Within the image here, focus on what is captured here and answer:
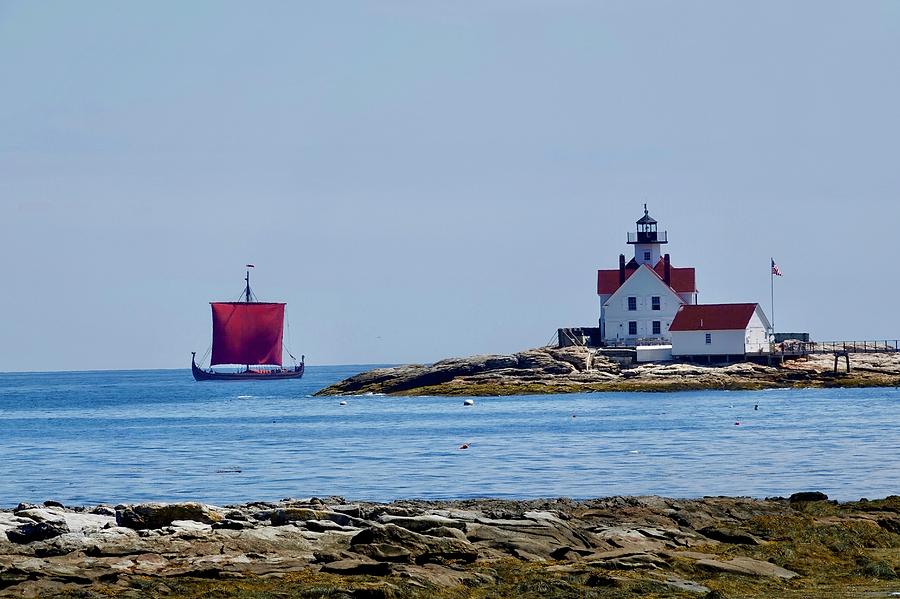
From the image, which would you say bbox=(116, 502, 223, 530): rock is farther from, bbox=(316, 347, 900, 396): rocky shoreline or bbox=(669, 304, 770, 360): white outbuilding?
bbox=(669, 304, 770, 360): white outbuilding

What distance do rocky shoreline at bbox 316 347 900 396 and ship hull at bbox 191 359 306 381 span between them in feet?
236

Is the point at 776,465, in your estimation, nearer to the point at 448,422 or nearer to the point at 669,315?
the point at 448,422

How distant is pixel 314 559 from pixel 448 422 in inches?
1749

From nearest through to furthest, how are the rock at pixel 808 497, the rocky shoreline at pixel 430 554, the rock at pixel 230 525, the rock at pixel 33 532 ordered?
the rocky shoreline at pixel 430 554
the rock at pixel 33 532
the rock at pixel 230 525
the rock at pixel 808 497

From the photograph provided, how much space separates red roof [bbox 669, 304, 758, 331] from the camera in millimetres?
81312

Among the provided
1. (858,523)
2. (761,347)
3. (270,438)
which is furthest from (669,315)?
(858,523)

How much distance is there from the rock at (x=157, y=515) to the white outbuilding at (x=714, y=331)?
65981 millimetres

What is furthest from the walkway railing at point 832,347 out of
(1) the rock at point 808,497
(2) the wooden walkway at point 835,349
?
(1) the rock at point 808,497

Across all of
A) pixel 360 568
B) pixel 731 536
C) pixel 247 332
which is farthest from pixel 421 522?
pixel 247 332

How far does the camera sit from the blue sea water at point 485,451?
30656mm

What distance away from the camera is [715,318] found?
3219 inches

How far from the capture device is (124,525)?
1794 cm

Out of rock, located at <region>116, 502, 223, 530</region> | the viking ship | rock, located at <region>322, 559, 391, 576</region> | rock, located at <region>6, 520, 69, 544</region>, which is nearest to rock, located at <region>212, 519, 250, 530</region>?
rock, located at <region>116, 502, 223, 530</region>

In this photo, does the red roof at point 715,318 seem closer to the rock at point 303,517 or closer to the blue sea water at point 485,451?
the blue sea water at point 485,451
